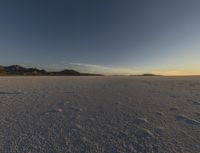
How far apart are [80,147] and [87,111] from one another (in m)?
1.96

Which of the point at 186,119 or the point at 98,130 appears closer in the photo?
the point at 98,130

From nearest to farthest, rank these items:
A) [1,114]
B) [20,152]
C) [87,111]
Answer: [20,152], [1,114], [87,111]

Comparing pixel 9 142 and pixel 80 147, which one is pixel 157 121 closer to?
pixel 80 147

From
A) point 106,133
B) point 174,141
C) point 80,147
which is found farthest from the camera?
point 106,133

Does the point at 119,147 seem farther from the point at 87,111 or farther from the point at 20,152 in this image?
the point at 87,111

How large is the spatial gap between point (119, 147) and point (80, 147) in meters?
0.70

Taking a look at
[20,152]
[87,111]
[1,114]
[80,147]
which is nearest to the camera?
[20,152]

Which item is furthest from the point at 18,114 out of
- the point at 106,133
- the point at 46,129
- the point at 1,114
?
the point at 106,133

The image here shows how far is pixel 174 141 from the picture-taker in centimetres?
266

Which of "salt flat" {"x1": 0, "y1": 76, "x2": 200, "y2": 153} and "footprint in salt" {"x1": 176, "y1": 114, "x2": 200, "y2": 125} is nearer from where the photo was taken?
"salt flat" {"x1": 0, "y1": 76, "x2": 200, "y2": 153}

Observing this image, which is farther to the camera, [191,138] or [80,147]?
[191,138]

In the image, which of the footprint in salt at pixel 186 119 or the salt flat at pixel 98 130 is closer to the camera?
the salt flat at pixel 98 130

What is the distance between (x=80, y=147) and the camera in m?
2.43

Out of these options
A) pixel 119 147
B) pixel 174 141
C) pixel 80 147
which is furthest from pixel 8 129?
pixel 174 141
